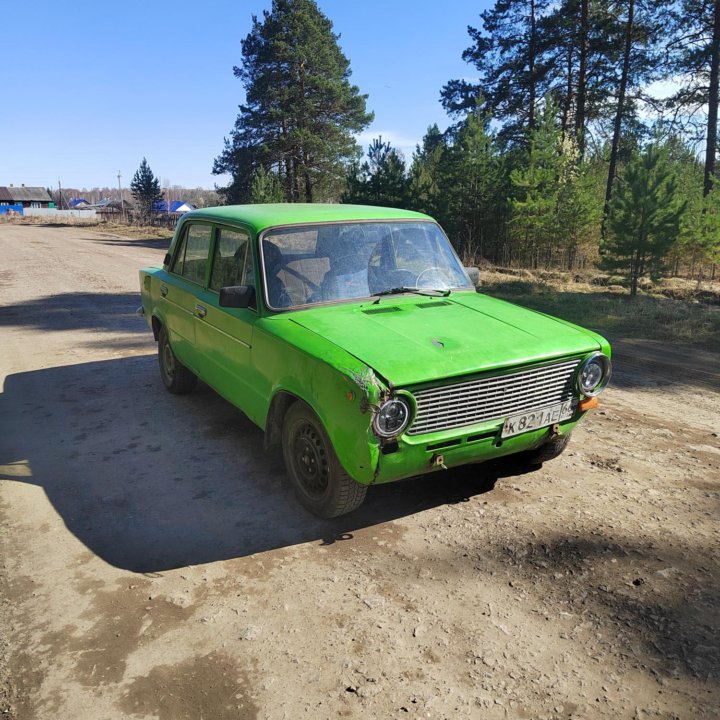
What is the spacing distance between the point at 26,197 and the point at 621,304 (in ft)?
394

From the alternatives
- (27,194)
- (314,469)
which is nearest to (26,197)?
(27,194)

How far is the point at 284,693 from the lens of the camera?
2.53m

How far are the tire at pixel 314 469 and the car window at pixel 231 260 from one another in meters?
1.15

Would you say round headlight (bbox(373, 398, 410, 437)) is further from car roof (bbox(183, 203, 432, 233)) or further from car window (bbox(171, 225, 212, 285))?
car window (bbox(171, 225, 212, 285))

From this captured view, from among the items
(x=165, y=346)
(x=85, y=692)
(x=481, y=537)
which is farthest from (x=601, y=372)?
(x=165, y=346)

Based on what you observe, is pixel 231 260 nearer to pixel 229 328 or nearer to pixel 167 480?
pixel 229 328

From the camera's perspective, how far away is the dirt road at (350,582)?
2.54m

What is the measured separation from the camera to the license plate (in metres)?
3.68

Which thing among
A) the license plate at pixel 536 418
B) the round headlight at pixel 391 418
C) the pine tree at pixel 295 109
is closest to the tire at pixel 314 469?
the round headlight at pixel 391 418

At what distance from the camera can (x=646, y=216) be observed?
1405 centimetres

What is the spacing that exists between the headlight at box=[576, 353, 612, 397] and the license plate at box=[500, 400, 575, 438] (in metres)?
0.15

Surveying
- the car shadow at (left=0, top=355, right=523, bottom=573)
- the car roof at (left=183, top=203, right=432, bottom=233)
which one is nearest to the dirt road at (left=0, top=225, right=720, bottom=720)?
the car shadow at (left=0, top=355, right=523, bottom=573)

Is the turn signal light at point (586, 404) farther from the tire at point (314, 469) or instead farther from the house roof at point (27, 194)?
the house roof at point (27, 194)

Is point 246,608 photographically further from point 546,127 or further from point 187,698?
point 546,127
